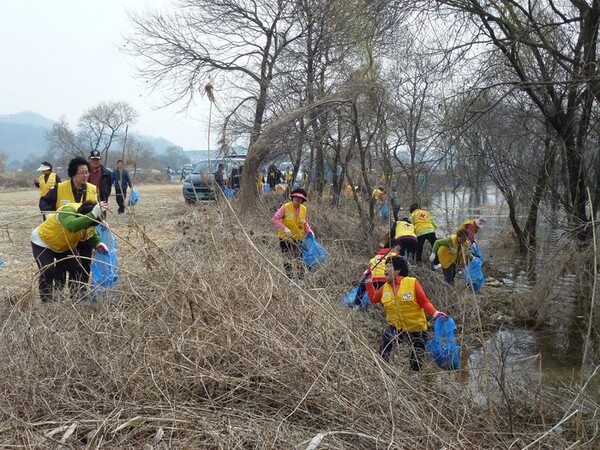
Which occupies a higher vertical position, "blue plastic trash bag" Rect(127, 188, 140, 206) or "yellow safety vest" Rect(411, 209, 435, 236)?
"blue plastic trash bag" Rect(127, 188, 140, 206)

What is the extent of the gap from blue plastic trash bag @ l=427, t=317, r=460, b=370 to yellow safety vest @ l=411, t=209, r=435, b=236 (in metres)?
4.74

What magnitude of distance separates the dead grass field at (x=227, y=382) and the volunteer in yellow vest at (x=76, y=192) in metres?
1.20

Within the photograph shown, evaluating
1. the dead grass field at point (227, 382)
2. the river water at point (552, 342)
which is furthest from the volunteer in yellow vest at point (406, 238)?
the dead grass field at point (227, 382)

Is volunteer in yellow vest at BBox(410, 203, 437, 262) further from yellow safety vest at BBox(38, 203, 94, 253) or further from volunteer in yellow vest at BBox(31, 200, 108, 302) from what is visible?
yellow safety vest at BBox(38, 203, 94, 253)

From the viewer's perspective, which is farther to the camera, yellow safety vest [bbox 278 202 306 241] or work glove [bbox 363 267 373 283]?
yellow safety vest [bbox 278 202 306 241]

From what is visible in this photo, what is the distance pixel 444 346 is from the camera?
520 cm

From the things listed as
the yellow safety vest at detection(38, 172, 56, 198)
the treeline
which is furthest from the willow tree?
the yellow safety vest at detection(38, 172, 56, 198)

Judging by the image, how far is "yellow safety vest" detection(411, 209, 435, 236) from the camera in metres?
9.90

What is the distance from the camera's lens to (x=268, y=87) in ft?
44.4

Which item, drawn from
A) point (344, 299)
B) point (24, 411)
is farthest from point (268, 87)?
point (24, 411)

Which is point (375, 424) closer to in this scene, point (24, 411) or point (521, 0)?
point (24, 411)

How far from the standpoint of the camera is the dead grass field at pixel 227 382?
120 inches

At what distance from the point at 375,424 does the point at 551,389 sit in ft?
6.33

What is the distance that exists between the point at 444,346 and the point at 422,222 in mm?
4960
